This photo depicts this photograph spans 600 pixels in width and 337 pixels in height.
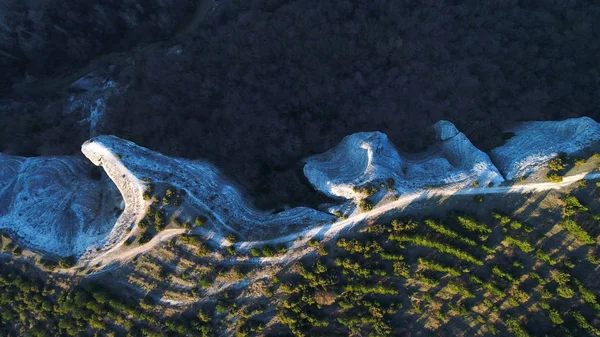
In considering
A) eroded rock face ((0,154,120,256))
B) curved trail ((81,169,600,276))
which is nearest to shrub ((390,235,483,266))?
curved trail ((81,169,600,276))

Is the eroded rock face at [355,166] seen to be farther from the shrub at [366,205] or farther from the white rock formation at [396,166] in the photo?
the shrub at [366,205]

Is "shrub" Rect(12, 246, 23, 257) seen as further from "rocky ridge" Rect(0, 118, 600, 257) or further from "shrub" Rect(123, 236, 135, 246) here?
"shrub" Rect(123, 236, 135, 246)

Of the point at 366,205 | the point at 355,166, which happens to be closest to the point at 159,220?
the point at 366,205

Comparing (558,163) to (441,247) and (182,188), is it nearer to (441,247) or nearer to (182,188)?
(441,247)

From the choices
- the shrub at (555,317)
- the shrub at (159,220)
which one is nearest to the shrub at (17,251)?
the shrub at (159,220)

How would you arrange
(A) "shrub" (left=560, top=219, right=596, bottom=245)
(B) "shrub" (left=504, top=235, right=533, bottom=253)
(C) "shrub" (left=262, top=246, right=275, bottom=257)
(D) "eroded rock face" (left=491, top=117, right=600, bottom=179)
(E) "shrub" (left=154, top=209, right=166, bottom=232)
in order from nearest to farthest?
(A) "shrub" (left=560, top=219, right=596, bottom=245)
(B) "shrub" (left=504, top=235, right=533, bottom=253)
(C) "shrub" (left=262, top=246, right=275, bottom=257)
(E) "shrub" (left=154, top=209, right=166, bottom=232)
(D) "eroded rock face" (left=491, top=117, right=600, bottom=179)

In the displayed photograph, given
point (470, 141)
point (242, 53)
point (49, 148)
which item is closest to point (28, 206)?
point (49, 148)
